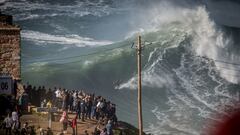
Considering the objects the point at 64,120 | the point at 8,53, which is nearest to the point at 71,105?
the point at 64,120

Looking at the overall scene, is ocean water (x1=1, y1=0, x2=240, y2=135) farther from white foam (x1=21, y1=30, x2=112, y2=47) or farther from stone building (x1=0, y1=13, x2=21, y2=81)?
stone building (x1=0, y1=13, x2=21, y2=81)

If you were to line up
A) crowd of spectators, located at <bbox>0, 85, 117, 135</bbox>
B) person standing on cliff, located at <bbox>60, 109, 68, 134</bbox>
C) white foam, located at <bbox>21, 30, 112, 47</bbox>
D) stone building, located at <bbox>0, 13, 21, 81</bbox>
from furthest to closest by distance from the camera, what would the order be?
white foam, located at <bbox>21, 30, 112, 47</bbox> < stone building, located at <bbox>0, 13, 21, 81</bbox> < crowd of spectators, located at <bbox>0, 85, 117, 135</bbox> < person standing on cliff, located at <bbox>60, 109, 68, 134</bbox>

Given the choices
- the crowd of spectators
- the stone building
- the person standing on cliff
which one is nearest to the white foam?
the stone building

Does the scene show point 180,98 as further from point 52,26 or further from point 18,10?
point 18,10

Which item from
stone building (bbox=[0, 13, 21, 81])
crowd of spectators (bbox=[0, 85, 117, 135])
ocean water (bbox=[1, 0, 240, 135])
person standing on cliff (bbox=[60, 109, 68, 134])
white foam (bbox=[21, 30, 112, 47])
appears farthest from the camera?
ocean water (bbox=[1, 0, 240, 135])

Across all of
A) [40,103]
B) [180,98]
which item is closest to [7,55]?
[40,103]

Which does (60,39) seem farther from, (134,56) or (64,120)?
(64,120)
